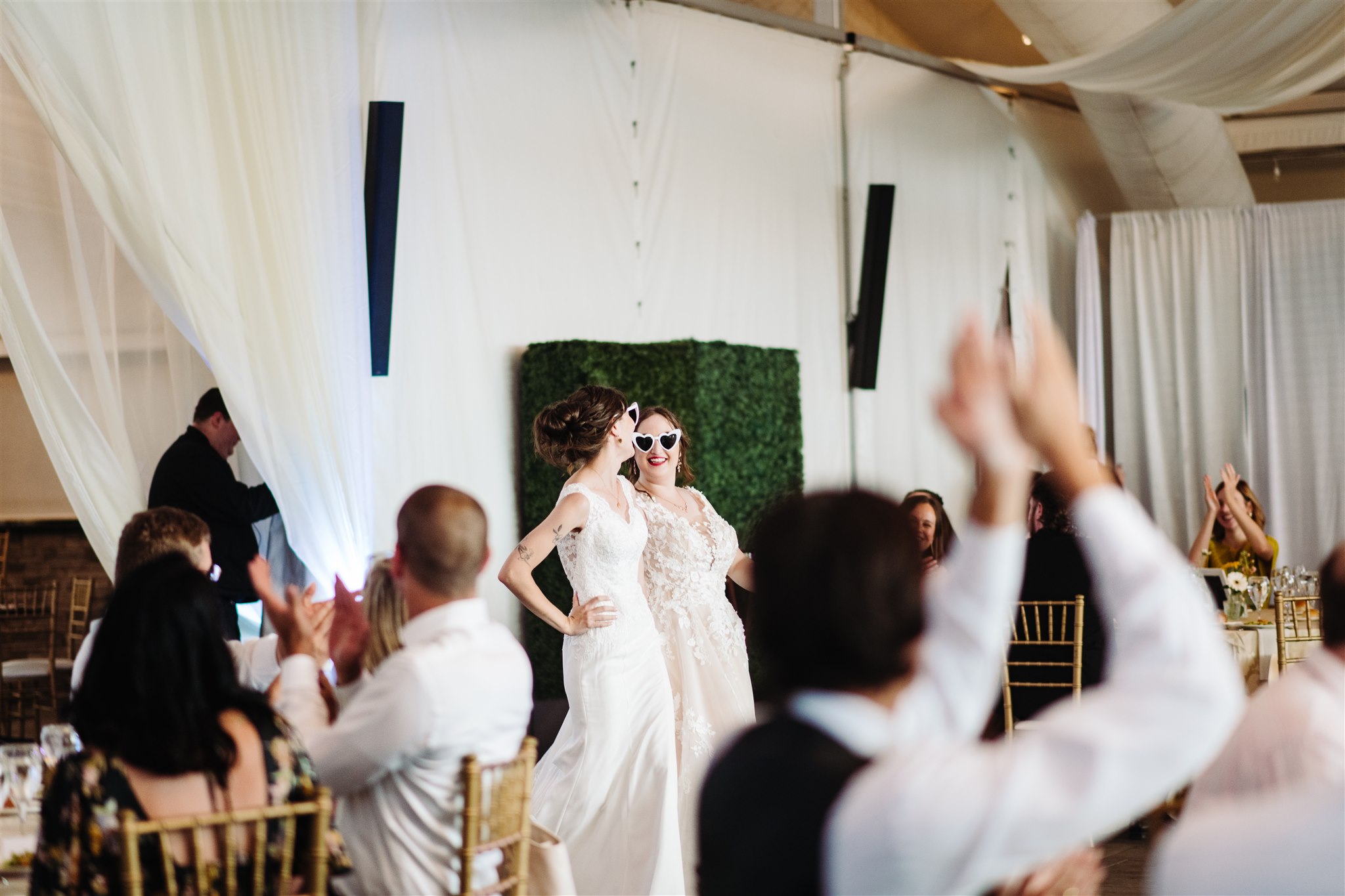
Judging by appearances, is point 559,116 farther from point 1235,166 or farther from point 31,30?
point 1235,166

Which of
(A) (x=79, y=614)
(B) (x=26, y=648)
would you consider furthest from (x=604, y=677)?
(B) (x=26, y=648)

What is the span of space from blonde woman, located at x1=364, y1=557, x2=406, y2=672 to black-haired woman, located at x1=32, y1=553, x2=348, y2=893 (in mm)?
452

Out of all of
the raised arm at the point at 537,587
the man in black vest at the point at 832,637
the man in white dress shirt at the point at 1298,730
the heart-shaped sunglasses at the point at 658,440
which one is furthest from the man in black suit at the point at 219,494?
the man in black vest at the point at 832,637

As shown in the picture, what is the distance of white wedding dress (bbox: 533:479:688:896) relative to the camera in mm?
4117

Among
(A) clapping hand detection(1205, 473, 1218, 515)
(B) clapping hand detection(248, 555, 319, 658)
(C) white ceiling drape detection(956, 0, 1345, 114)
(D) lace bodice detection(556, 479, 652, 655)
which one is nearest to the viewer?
(B) clapping hand detection(248, 555, 319, 658)

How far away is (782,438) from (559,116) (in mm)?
2345

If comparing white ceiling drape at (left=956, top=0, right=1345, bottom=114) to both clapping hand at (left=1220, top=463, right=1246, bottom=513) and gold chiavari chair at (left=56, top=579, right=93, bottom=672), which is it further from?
gold chiavari chair at (left=56, top=579, right=93, bottom=672)

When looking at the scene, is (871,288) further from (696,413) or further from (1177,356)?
(1177,356)

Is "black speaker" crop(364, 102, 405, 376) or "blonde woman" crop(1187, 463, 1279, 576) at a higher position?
"black speaker" crop(364, 102, 405, 376)

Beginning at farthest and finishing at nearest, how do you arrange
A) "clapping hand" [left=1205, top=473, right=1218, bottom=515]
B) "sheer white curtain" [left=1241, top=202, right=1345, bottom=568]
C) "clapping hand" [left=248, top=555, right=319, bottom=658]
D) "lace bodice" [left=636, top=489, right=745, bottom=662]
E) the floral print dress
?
"sheer white curtain" [left=1241, top=202, right=1345, bottom=568], "clapping hand" [left=1205, top=473, right=1218, bottom=515], "lace bodice" [left=636, top=489, right=745, bottom=662], "clapping hand" [left=248, top=555, right=319, bottom=658], the floral print dress

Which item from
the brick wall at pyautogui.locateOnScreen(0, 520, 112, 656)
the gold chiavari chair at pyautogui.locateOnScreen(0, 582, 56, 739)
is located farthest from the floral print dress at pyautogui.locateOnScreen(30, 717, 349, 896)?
the brick wall at pyautogui.locateOnScreen(0, 520, 112, 656)

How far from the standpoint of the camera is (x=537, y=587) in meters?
4.30

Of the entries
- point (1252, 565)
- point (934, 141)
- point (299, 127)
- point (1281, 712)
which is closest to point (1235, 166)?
point (934, 141)

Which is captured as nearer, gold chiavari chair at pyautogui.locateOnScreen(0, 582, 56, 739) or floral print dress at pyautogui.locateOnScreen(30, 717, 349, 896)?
floral print dress at pyautogui.locateOnScreen(30, 717, 349, 896)
